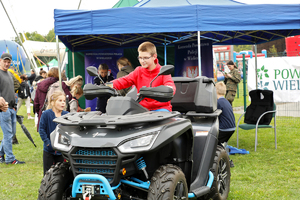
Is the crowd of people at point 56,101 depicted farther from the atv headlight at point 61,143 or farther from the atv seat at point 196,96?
the atv headlight at point 61,143

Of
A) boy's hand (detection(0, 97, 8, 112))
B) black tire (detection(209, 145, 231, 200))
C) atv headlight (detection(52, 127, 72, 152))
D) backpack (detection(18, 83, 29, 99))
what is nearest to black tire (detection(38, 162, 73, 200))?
A: atv headlight (detection(52, 127, 72, 152))

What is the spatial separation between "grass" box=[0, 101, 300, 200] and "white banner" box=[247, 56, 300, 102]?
2940 mm

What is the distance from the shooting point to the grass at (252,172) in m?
4.53

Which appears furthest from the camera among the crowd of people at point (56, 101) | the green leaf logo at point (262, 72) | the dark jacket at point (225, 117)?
the green leaf logo at point (262, 72)

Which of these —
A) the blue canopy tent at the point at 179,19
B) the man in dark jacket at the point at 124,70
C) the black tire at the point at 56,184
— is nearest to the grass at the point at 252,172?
the black tire at the point at 56,184

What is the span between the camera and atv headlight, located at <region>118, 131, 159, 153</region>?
2.37 m

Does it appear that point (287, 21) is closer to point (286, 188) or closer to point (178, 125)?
point (286, 188)

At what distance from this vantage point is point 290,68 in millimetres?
11344

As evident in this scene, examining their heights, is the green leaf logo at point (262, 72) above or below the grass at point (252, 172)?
above

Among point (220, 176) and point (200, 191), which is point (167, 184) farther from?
point (220, 176)

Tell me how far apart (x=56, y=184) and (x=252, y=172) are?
12.5ft

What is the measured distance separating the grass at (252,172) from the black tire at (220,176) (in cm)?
41

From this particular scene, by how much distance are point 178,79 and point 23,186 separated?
2927 millimetres

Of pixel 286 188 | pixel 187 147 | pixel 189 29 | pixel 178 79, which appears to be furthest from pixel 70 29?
pixel 286 188
